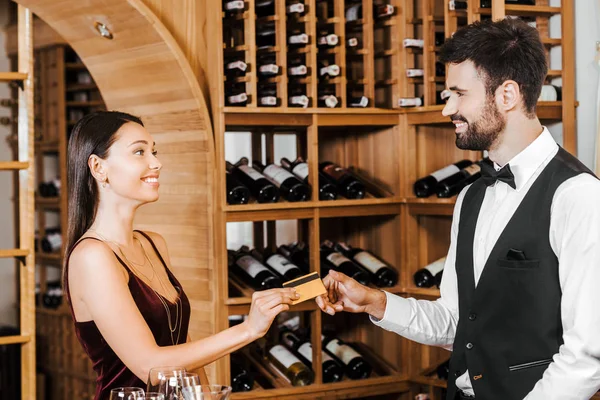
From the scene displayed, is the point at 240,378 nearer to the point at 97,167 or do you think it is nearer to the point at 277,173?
the point at 277,173

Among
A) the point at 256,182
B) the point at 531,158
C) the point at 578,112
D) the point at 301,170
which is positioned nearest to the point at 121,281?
the point at 531,158

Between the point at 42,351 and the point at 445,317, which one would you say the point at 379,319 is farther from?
the point at 42,351

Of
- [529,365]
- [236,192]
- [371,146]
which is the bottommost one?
[529,365]

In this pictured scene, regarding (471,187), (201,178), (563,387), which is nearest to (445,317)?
(471,187)

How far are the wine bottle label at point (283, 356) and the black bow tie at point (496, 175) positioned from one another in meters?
1.78

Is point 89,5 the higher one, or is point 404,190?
point 89,5

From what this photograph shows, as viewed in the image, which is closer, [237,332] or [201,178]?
[237,332]

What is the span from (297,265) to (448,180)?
0.84 meters

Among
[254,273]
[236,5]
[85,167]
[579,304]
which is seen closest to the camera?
[579,304]

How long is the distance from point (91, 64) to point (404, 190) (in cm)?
162

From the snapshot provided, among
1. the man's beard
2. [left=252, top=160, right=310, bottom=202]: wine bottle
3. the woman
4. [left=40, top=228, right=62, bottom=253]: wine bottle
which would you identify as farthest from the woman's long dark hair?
[left=40, top=228, right=62, bottom=253]: wine bottle

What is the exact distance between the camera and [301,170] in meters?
4.10

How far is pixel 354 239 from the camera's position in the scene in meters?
4.58

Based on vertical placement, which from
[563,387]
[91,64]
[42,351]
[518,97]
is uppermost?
[91,64]
